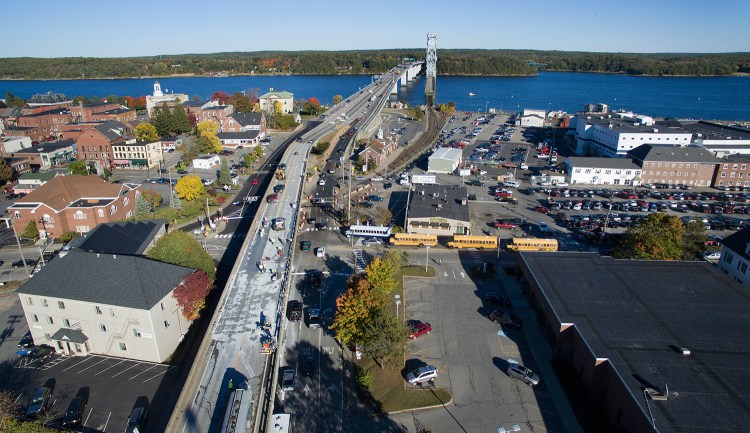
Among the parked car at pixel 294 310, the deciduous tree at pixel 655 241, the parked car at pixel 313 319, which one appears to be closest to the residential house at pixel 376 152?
the parked car at pixel 294 310

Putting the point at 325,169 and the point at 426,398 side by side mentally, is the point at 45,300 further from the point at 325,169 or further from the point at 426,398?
the point at 325,169

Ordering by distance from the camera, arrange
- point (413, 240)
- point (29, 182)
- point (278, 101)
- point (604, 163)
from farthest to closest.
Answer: point (278, 101) → point (604, 163) → point (29, 182) → point (413, 240)

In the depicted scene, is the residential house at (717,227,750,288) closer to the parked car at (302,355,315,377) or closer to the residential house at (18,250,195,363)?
the parked car at (302,355,315,377)

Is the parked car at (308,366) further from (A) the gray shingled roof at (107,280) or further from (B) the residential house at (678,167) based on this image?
(B) the residential house at (678,167)

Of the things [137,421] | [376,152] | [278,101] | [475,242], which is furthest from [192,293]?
[278,101]

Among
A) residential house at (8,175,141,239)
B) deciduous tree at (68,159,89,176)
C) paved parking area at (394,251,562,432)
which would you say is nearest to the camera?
paved parking area at (394,251,562,432)

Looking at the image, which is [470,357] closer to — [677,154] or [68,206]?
[68,206]

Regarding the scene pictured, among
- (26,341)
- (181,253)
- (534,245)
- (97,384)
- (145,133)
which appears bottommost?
(97,384)

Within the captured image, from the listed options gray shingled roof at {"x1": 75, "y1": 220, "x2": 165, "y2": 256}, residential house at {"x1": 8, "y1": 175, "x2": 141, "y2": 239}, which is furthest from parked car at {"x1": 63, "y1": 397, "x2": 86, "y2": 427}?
residential house at {"x1": 8, "y1": 175, "x2": 141, "y2": 239}
